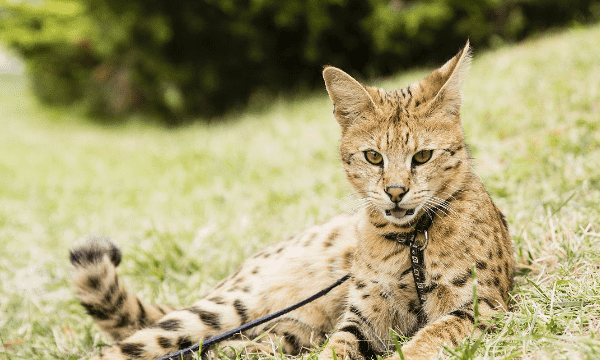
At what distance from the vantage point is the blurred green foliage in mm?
8188

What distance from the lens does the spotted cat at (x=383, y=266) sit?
203 centimetres

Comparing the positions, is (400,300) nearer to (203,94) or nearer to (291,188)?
(291,188)

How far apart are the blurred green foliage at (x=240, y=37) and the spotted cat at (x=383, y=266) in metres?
6.24

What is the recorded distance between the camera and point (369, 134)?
2.27 metres

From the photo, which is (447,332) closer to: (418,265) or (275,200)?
(418,265)

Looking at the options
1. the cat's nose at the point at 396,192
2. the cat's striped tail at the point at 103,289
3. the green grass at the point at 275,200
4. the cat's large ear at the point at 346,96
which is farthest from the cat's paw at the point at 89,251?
the cat's nose at the point at 396,192

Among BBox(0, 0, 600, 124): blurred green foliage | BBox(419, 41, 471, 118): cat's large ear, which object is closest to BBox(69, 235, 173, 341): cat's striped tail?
BBox(419, 41, 471, 118): cat's large ear

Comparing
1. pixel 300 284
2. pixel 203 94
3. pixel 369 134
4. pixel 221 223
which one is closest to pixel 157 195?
pixel 221 223

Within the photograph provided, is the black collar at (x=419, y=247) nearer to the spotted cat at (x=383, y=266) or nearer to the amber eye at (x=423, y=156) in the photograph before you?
the spotted cat at (x=383, y=266)

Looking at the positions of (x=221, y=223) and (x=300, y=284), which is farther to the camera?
(x=221, y=223)

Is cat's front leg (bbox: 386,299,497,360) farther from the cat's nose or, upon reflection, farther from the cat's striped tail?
the cat's striped tail

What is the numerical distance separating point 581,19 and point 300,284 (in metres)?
9.05

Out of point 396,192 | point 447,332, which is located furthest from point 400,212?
point 447,332

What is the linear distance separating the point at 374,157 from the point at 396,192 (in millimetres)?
278
